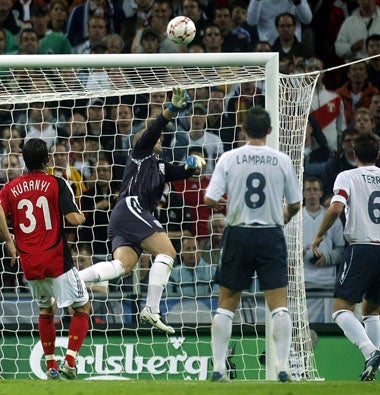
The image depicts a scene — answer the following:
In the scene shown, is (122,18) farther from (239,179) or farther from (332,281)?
(239,179)

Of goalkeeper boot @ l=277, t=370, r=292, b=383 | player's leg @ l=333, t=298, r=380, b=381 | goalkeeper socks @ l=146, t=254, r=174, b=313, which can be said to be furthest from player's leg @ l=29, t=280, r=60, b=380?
player's leg @ l=333, t=298, r=380, b=381

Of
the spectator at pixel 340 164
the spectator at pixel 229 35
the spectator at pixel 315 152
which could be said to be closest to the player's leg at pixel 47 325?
the spectator at pixel 340 164

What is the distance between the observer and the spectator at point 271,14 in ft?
48.5

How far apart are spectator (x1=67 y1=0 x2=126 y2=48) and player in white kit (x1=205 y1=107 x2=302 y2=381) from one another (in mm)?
6965

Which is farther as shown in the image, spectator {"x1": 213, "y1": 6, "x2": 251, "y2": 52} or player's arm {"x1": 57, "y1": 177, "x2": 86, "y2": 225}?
spectator {"x1": 213, "y1": 6, "x2": 251, "y2": 52}

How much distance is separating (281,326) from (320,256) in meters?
4.20

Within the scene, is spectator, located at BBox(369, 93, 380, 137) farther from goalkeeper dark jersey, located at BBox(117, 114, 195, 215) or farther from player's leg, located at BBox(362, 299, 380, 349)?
player's leg, located at BBox(362, 299, 380, 349)

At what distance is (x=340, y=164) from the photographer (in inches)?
534

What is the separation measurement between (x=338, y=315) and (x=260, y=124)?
207 centimetres

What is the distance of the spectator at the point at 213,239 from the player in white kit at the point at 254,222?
3883 millimetres

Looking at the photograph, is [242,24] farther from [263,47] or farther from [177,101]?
[177,101]

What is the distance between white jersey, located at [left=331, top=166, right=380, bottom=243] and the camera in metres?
9.59

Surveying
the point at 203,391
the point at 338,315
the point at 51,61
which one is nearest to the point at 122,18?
the point at 51,61

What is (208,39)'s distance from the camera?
47.6 ft
